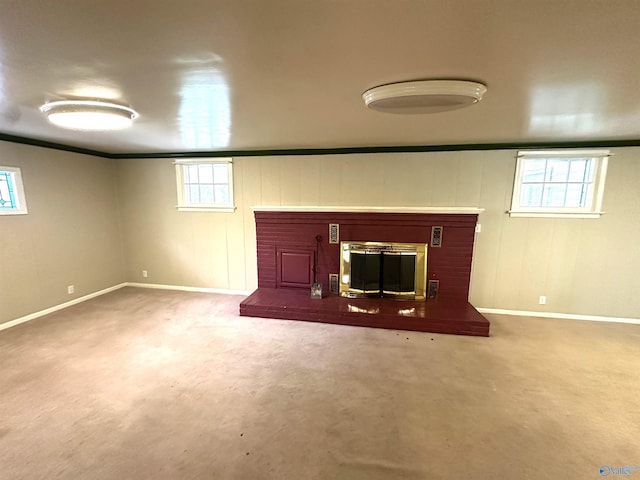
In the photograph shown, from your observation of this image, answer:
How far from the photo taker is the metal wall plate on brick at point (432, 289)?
3955 mm

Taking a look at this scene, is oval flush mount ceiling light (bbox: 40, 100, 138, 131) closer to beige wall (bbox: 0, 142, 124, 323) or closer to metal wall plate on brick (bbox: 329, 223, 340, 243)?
beige wall (bbox: 0, 142, 124, 323)

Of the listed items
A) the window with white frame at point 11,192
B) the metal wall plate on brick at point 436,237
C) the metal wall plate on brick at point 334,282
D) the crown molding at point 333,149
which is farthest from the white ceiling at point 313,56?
the metal wall plate on brick at point 334,282

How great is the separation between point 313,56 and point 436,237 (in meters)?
3.11

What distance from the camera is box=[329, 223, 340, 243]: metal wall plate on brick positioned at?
4098 mm

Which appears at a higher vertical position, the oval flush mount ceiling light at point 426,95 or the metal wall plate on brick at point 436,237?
the oval flush mount ceiling light at point 426,95

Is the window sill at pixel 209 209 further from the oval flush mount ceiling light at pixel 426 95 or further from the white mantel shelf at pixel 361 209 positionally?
the oval flush mount ceiling light at pixel 426 95

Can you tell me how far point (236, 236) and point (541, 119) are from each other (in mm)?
3956

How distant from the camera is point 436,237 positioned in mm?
3867

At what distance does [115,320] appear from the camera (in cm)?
364

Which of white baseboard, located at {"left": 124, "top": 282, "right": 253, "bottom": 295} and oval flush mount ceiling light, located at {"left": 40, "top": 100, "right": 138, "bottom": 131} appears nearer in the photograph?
oval flush mount ceiling light, located at {"left": 40, "top": 100, "right": 138, "bottom": 131}

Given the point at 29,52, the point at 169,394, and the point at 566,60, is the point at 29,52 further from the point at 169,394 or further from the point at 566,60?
the point at 566,60

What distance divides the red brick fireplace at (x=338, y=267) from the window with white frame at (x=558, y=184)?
2.44 ft

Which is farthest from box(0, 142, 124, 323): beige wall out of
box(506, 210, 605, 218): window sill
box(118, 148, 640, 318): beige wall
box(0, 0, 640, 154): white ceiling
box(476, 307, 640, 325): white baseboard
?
box(506, 210, 605, 218): window sill

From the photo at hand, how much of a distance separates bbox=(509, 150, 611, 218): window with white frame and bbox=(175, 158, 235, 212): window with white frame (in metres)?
4.08
